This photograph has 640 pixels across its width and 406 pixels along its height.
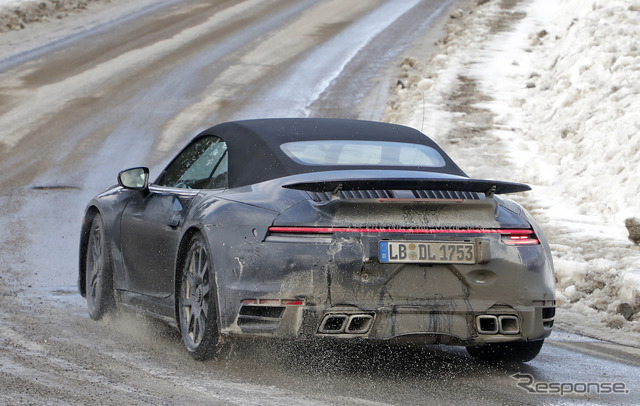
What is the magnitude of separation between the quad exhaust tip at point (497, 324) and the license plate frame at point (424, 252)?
11.1 inches

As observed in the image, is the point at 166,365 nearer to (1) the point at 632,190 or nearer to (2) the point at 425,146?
(2) the point at 425,146

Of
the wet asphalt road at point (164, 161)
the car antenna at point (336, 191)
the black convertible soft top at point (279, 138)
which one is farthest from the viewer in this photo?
the black convertible soft top at point (279, 138)

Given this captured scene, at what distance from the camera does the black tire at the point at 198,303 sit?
5.28 meters

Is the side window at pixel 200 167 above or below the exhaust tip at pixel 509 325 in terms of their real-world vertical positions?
above

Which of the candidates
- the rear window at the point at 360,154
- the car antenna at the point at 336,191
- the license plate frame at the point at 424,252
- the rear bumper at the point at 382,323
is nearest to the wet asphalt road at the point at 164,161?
the rear bumper at the point at 382,323

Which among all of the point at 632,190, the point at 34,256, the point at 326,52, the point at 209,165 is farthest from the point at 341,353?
the point at 326,52

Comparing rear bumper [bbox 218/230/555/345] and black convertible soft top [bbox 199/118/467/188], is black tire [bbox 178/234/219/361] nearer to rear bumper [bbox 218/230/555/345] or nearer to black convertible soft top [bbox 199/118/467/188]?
rear bumper [bbox 218/230/555/345]

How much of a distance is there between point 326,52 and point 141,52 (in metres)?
3.86

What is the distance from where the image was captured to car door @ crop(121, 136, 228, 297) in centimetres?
590

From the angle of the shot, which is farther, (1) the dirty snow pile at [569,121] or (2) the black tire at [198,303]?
(1) the dirty snow pile at [569,121]

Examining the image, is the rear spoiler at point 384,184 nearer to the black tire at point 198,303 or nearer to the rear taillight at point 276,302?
the rear taillight at point 276,302

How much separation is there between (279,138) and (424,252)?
1331 millimetres

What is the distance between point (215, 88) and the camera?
63.1ft

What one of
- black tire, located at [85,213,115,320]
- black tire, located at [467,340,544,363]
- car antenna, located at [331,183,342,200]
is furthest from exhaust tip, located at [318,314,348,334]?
black tire, located at [85,213,115,320]
